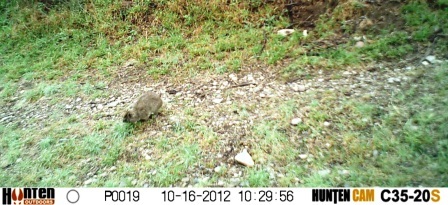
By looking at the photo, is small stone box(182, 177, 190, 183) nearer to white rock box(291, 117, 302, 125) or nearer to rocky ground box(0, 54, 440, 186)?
rocky ground box(0, 54, 440, 186)

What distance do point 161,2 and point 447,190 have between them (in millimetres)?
3450

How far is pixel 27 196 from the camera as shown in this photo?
2.07 metres

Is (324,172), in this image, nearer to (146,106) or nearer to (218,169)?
(218,169)

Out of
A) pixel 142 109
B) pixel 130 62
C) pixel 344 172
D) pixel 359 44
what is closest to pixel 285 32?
pixel 359 44

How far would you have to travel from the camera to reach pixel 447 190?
182 centimetres

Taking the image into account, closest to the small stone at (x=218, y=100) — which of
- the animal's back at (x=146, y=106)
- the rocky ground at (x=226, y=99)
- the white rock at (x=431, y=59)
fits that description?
the rocky ground at (x=226, y=99)

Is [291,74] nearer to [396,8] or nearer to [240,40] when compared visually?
[240,40]

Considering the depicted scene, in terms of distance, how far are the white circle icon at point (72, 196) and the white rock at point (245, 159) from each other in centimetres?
104

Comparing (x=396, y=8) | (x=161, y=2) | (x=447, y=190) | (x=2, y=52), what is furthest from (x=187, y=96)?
(x=2, y=52)

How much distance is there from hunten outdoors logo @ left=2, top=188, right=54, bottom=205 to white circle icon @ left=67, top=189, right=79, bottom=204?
0.33ft

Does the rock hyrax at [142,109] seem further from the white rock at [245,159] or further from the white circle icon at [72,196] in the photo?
the white rock at [245,159]

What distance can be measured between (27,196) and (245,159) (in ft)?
4.62

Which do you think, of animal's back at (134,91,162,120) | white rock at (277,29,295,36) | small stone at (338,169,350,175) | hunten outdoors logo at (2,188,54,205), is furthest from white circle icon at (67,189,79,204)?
white rock at (277,29,295,36)

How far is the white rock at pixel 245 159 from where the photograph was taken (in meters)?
2.20
